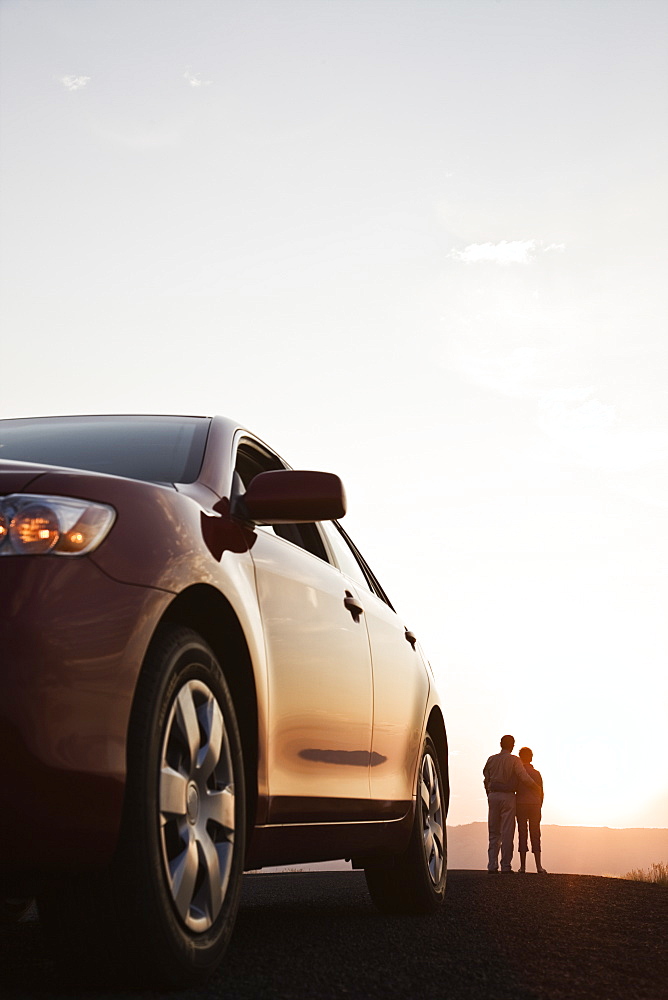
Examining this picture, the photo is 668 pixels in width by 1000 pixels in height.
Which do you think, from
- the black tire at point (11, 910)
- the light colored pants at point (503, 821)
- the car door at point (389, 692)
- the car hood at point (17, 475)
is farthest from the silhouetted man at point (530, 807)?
the car hood at point (17, 475)

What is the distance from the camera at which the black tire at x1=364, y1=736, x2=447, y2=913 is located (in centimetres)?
582

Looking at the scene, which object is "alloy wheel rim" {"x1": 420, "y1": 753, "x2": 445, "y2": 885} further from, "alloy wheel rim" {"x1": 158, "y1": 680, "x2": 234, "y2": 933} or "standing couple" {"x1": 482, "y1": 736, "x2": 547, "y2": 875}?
"standing couple" {"x1": 482, "y1": 736, "x2": 547, "y2": 875}

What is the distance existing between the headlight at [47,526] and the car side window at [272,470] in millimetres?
1254

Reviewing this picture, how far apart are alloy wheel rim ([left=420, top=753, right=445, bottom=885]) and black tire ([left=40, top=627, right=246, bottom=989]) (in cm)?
275

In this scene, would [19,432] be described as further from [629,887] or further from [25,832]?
[629,887]

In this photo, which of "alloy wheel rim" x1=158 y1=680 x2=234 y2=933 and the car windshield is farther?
the car windshield

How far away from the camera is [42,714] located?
107 inches

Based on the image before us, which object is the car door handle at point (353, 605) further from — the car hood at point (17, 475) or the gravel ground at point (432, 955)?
the car hood at point (17, 475)

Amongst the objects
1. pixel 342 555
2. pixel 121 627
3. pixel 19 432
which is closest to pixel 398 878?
pixel 342 555

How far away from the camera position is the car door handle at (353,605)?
4.87m

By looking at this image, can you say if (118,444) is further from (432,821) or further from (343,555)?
(432,821)

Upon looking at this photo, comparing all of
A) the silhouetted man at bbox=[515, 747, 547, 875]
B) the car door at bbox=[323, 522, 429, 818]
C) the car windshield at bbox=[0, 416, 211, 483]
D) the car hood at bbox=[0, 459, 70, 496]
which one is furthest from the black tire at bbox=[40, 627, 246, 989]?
the silhouetted man at bbox=[515, 747, 547, 875]

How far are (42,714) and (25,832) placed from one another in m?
0.25

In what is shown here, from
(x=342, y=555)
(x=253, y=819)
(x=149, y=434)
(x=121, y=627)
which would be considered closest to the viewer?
(x=121, y=627)
